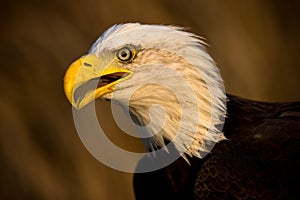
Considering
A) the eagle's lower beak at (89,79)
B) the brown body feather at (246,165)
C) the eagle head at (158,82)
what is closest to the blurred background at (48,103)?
the brown body feather at (246,165)

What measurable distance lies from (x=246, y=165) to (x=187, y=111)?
39cm

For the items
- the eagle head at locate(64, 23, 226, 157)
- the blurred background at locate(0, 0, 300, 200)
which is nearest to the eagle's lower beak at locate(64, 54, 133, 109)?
the eagle head at locate(64, 23, 226, 157)

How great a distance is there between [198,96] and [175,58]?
22 centimetres

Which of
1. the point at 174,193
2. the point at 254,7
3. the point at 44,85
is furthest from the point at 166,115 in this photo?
the point at 254,7

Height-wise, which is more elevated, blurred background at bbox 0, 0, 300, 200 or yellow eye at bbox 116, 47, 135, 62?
yellow eye at bbox 116, 47, 135, 62

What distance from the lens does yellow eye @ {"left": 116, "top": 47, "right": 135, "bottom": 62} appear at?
13.0ft

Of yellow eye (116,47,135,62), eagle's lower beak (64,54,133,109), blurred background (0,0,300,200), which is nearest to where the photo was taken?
eagle's lower beak (64,54,133,109)

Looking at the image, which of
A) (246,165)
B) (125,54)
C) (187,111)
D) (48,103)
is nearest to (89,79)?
(125,54)

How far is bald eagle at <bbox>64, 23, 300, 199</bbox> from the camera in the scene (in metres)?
3.95

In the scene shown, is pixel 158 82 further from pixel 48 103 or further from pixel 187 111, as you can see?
pixel 48 103

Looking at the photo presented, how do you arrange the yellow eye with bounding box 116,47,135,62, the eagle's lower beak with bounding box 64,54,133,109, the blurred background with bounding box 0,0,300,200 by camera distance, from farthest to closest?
the blurred background with bounding box 0,0,300,200, the yellow eye with bounding box 116,47,135,62, the eagle's lower beak with bounding box 64,54,133,109

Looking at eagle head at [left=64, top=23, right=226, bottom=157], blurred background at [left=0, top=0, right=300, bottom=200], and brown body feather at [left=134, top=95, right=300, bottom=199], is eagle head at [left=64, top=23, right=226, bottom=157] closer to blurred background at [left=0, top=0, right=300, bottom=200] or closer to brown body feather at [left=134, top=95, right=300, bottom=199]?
brown body feather at [left=134, top=95, right=300, bottom=199]

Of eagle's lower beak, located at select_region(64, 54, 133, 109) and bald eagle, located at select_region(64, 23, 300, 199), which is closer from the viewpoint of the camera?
eagle's lower beak, located at select_region(64, 54, 133, 109)

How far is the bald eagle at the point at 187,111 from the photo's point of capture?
3951 millimetres
